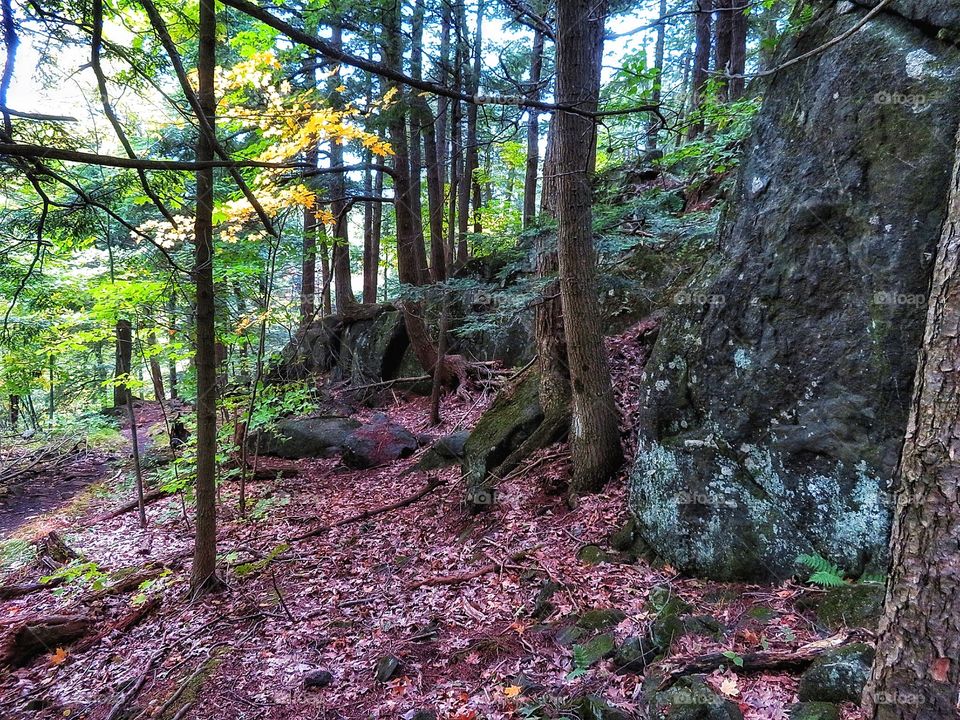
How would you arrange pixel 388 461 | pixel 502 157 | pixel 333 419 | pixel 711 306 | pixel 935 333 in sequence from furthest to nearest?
pixel 502 157 → pixel 333 419 → pixel 388 461 → pixel 711 306 → pixel 935 333

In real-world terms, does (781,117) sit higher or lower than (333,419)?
higher

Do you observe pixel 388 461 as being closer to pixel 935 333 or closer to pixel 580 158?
pixel 580 158

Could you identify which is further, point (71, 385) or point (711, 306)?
point (71, 385)

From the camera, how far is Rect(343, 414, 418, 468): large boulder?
971 cm

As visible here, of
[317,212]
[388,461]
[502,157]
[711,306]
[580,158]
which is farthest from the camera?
[502,157]

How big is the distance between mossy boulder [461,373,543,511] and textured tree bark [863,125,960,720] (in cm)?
484

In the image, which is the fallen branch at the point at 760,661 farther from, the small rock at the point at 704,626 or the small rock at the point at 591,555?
the small rock at the point at 591,555

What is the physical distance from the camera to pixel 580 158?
5516 mm

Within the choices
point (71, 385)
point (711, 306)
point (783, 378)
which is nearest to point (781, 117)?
point (711, 306)

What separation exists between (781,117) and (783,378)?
7.99 feet

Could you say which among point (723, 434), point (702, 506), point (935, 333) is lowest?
point (702, 506)

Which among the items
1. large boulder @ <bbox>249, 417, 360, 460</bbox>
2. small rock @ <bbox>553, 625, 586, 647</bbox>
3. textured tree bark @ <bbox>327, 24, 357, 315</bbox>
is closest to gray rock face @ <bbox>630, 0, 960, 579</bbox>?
small rock @ <bbox>553, 625, 586, 647</bbox>

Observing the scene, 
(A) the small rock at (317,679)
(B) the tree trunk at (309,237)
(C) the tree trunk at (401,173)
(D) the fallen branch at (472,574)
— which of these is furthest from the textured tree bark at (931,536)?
(C) the tree trunk at (401,173)

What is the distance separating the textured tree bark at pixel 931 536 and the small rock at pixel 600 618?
1.95 metres
